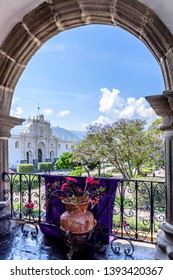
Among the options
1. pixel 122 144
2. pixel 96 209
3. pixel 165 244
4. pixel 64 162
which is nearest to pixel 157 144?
pixel 122 144

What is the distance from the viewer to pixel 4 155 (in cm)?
247

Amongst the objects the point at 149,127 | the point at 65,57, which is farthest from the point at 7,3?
the point at 65,57

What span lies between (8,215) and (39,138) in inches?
302

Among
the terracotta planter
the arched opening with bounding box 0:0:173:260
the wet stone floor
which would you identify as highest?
the arched opening with bounding box 0:0:173:260

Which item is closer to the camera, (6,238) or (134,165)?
(6,238)

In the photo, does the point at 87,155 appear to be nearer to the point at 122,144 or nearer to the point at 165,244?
the point at 122,144

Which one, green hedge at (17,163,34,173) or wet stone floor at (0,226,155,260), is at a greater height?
green hedge at (17,163,34,173)

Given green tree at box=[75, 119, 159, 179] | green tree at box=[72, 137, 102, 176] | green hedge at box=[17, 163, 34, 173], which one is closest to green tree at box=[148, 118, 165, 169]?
green tree at box=[75, 119, 159, 179]

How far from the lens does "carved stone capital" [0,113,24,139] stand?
2.36 m

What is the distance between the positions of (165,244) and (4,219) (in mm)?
1641

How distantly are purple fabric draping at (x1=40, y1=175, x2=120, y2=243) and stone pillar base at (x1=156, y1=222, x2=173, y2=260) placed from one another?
0.55 meters

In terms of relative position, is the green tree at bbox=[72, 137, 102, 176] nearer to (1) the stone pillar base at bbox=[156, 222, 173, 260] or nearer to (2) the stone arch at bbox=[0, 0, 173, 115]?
(2) the stone arch at bbox=[0, 0, 173, 115]

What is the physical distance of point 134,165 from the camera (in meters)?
6.88
